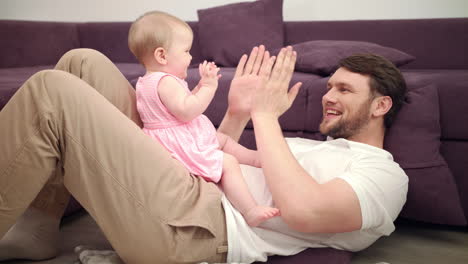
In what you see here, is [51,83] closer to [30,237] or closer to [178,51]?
[178,51]

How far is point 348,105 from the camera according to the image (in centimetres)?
169

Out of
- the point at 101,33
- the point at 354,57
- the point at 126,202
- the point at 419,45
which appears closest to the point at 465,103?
the point at 354,57

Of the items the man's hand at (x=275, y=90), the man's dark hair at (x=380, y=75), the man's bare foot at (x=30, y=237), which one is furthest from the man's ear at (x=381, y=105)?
the man's bare foot at (x=30, y=237)

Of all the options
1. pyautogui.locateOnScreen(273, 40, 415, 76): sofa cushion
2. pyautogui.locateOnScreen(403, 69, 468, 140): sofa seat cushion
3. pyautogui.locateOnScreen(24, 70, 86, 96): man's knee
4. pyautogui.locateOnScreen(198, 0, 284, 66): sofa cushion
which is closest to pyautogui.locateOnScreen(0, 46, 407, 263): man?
pyautogui.locateOnScreen(24, 70, 86, 96): man's knee

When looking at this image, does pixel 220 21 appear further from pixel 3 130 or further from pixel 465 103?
pixel 3 130

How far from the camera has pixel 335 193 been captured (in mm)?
1299

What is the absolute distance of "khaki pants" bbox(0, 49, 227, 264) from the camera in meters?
1.26

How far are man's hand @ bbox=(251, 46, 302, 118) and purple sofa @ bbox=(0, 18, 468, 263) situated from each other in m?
0.45

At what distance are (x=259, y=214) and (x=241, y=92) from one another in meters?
0.50

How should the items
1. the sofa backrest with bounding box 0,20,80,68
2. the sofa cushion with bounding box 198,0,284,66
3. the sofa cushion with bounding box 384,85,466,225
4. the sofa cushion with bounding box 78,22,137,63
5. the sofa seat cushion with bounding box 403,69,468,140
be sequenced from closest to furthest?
the sofa cushion with bounding box 384,85,466,225 < the sofa seat cushion with bounding box 403,69,468,140 < the sofa cushion with bounding box 198,0,284,66 < the sofa backrest with bounding box 0,20,80,68 < the sofa cushion with bounding box 78,22,137,63

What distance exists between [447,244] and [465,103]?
544 millimetres

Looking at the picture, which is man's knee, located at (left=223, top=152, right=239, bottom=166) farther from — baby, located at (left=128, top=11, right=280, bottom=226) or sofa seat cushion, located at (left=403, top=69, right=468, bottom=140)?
sofa seat cushion, located at (left=403, top=69, right=468, bottom=140)

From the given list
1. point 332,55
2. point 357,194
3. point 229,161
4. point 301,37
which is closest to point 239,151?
point 229,161

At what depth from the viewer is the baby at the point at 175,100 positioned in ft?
4.74
